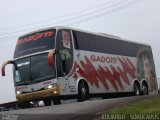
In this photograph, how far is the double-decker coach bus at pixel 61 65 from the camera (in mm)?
22594

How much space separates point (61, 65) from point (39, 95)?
179 cm

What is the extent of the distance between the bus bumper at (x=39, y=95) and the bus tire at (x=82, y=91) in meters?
1.80

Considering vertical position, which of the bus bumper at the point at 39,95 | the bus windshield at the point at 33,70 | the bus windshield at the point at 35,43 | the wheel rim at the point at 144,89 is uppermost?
the bus windshield at the point at 35,43

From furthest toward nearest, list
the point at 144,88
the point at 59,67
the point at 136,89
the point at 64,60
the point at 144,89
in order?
1. the point at 144,88
2. the point at 144,89
3. the point at 136,89
4. the point at 64,60
5. the point at 59,67

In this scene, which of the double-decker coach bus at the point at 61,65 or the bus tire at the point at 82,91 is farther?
the bus tire at the point at 82,91

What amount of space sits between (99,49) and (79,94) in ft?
13.6

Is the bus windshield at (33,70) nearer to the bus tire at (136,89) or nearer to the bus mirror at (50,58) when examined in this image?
the bus mirror at (50,58)

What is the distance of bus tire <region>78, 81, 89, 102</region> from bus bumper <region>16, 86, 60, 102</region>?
1800 mm

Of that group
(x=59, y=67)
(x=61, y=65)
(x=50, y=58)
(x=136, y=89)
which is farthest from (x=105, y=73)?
(x=50, y=58)

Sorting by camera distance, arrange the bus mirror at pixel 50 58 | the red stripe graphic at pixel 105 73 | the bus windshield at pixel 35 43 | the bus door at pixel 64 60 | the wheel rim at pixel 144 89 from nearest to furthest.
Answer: the bus mirror at pixel 50 58 < the bus door at pixel 64 60 < the bus windshield at pixel 35 43 < the red stripe graphic at pixel 105 73 < the wheel rim at pixel 144 89

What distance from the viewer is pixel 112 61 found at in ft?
94.2

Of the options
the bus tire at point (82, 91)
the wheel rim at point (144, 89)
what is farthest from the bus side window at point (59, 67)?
the wheel rim at point (144, 89)

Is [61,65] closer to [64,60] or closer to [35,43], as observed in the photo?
[64,60]

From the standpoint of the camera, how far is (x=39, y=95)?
22828 millimetres
